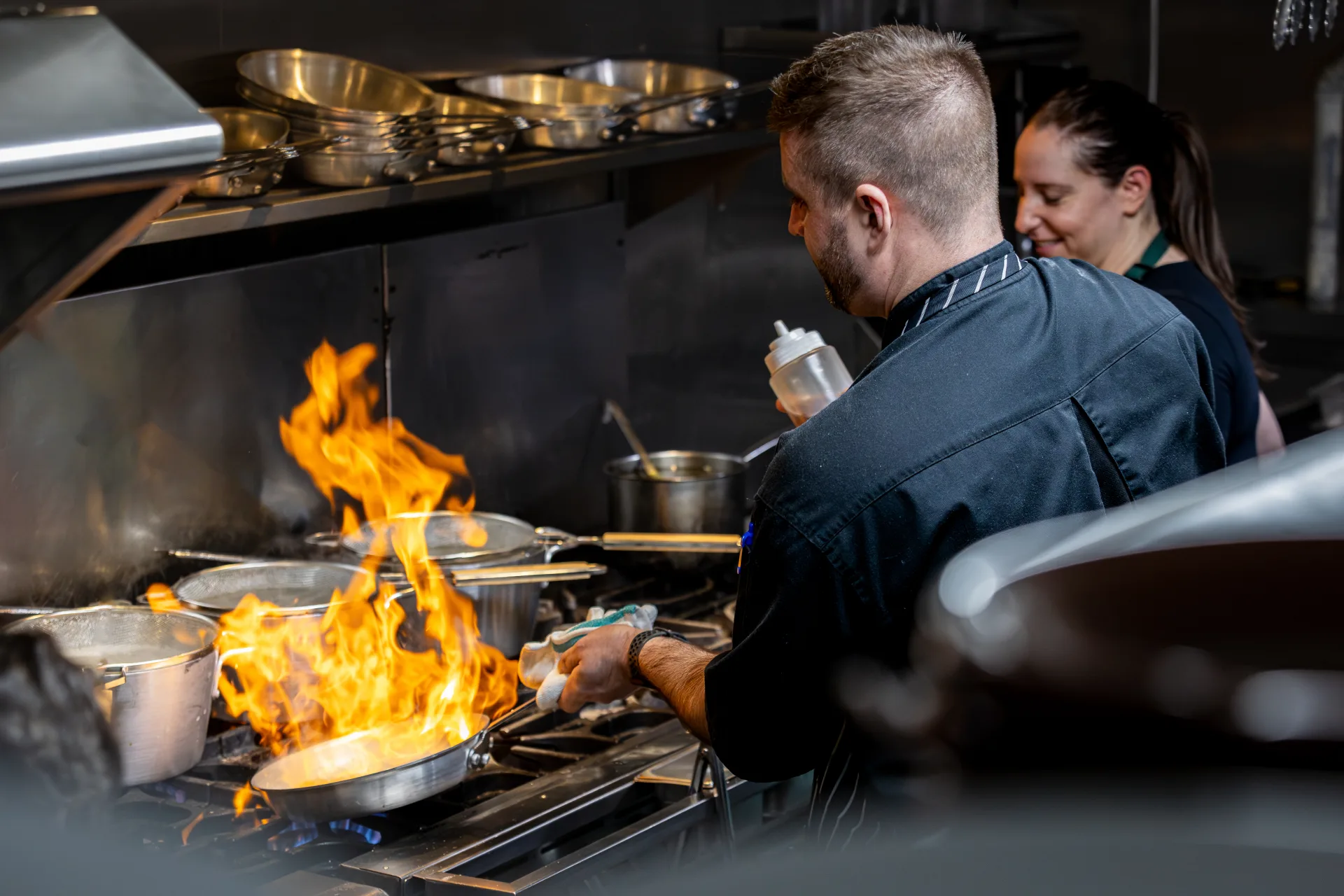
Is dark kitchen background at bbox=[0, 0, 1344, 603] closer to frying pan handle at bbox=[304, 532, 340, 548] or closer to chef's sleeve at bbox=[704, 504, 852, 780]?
frying pan handle at bbox=[304, 532, 340, 548]

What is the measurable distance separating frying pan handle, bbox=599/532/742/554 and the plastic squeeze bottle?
1.26ft

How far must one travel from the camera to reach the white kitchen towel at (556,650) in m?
1.63

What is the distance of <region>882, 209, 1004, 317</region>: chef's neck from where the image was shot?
1.34 metres

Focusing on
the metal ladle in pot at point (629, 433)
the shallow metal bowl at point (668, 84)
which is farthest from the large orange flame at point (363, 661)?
the shallow metal bowl at point (668, 84)

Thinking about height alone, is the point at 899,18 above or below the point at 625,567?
above

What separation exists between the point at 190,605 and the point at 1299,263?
3.13m

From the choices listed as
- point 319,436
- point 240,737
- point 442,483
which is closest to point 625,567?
point 442,483

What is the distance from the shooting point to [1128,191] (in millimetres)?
2164

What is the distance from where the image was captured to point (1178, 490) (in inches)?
10.3

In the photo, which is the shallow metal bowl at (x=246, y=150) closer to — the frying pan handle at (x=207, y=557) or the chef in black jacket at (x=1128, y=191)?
the frying pan handle at (x=207, y=557)

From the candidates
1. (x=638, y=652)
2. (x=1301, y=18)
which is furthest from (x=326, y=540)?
(x=1301, y=18)

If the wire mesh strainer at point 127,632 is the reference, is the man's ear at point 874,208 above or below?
above

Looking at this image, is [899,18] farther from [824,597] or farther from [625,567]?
[824,597]

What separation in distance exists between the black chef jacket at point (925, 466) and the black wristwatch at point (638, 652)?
0.58 ft
